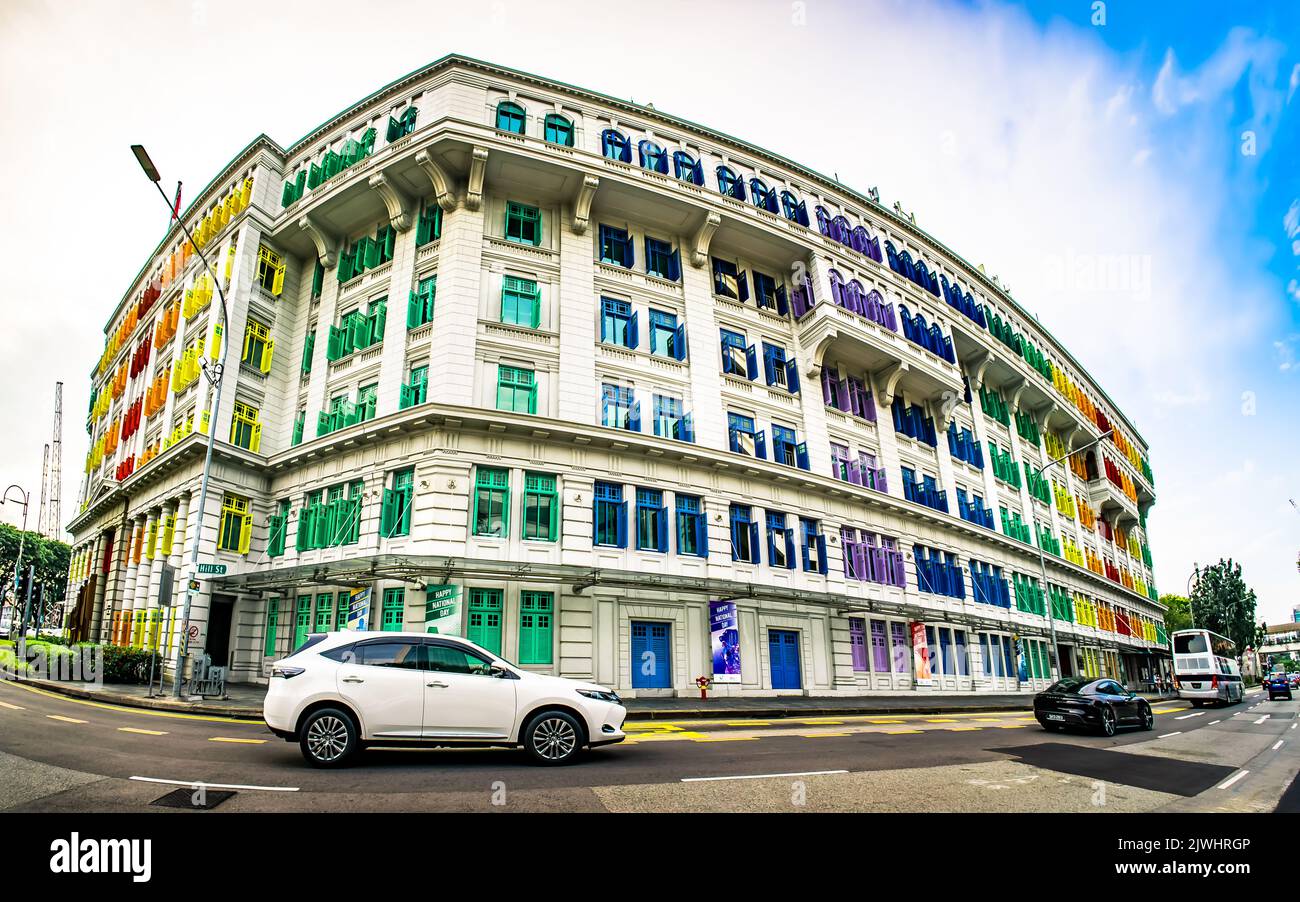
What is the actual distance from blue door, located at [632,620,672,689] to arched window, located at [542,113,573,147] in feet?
61.1

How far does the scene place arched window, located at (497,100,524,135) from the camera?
2422cm

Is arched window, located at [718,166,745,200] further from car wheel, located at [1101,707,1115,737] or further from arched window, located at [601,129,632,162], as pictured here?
car wheel, located at [1101,707,1115,737]

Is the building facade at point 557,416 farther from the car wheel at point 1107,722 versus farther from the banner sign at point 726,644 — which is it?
the car wheel at point 1107,722

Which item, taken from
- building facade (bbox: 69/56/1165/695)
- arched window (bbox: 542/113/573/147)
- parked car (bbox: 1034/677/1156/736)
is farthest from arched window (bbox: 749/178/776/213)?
parked car (bbox: 1034/677/1156/736)

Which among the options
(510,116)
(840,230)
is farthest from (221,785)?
(840,230)

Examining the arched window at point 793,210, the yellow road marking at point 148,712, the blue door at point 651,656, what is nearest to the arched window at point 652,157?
the arched window at point 793,210

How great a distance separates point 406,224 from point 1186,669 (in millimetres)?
43200

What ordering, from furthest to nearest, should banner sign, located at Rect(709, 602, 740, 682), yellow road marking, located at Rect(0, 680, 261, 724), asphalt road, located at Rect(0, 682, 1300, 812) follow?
banner sign, located at Rect(709, 602, 740, 682)
yellow road marking, located at Rect(0, 680, 261, 724)
asphalt road, located at Rect(0, 682, 1300, 812)

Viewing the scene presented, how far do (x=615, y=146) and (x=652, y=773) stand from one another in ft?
79.5

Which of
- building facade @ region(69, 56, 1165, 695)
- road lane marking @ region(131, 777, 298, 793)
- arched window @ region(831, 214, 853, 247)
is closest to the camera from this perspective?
road lane marking @ region(131, 777, 298, 793)

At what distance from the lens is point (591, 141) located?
2528 cm

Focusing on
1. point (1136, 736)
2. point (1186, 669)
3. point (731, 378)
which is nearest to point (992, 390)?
point (1186, 669)
